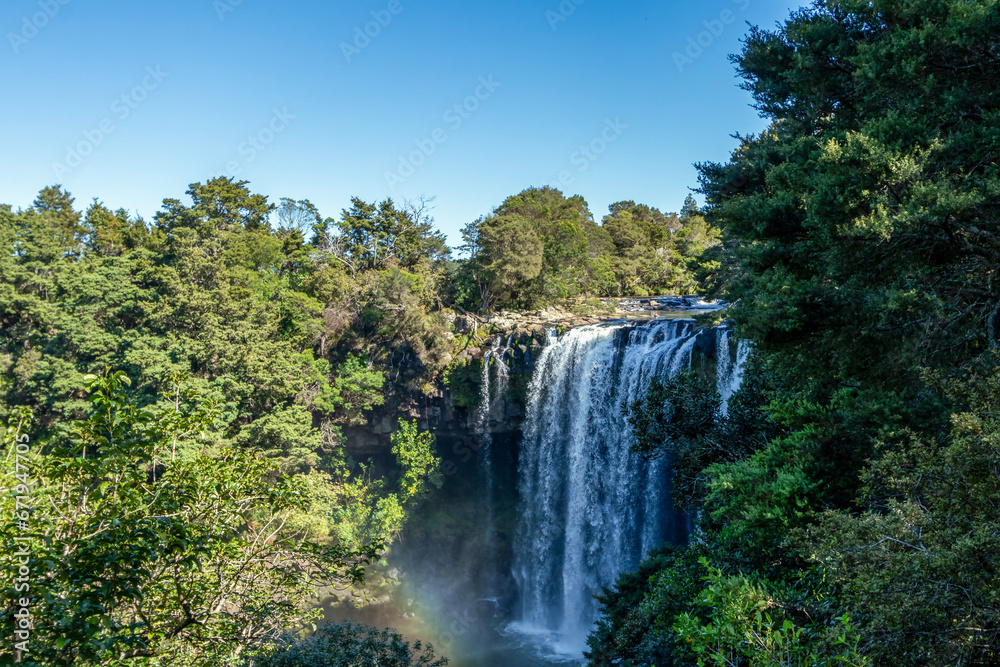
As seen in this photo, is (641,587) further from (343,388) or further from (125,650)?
(343,388)

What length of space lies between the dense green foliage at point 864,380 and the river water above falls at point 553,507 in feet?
25.0

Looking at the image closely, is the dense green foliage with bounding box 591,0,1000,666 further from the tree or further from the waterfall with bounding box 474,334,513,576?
the waterfall with bounding box 474,334,513,576

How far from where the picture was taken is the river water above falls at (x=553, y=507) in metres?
18.8

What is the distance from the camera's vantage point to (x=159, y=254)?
24.8m

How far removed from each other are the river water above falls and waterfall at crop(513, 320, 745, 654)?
0.04 meters

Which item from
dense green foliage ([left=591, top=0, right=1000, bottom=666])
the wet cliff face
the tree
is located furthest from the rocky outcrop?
the tree

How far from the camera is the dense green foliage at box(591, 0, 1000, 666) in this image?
12.8 feet

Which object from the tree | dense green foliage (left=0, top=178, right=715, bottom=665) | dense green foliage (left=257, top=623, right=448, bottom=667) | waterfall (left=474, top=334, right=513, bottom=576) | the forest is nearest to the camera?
the tree

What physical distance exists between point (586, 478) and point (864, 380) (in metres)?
13.7

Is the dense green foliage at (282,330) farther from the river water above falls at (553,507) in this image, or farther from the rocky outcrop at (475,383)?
the river water above falls at (553,507)

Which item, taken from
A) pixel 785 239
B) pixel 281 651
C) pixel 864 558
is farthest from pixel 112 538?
pixel 785 239

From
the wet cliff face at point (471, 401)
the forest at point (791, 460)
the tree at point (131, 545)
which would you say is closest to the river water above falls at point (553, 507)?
the wet cliff face at point (471, 401)

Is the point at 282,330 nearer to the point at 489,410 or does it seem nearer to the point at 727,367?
the point at 489,410

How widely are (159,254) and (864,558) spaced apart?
2764 cm
